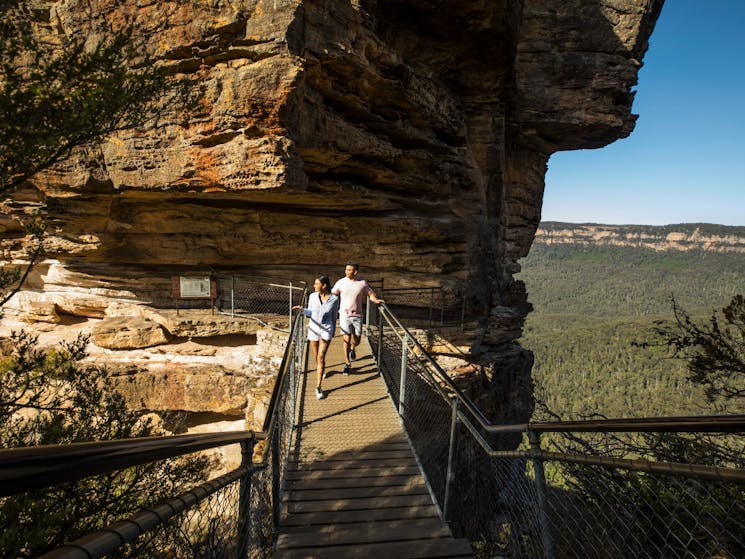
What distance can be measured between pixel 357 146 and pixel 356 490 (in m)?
7.24

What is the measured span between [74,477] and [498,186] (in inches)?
568

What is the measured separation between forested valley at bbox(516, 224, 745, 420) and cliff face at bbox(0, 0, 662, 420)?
8.30 m

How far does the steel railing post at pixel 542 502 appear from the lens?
2.48m

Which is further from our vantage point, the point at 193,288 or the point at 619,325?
the point at 619,325

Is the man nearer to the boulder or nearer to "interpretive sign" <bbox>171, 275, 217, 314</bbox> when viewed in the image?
"interpretive sign" <bbox>171, 275, 217, 314</bbox>

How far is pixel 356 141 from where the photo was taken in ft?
29.8

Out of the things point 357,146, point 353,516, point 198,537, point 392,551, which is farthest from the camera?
point 357,146

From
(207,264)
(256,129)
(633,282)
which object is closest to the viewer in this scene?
(256,129)

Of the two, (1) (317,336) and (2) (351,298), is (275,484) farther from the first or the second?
(2) (351,298)

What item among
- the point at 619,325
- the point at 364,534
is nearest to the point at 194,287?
the point at 364,534

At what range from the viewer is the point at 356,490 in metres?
4.08

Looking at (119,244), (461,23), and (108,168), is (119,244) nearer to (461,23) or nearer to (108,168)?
(108,168)

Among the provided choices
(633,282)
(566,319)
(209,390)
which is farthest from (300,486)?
(633,282)

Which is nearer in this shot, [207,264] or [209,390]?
[209,390]
